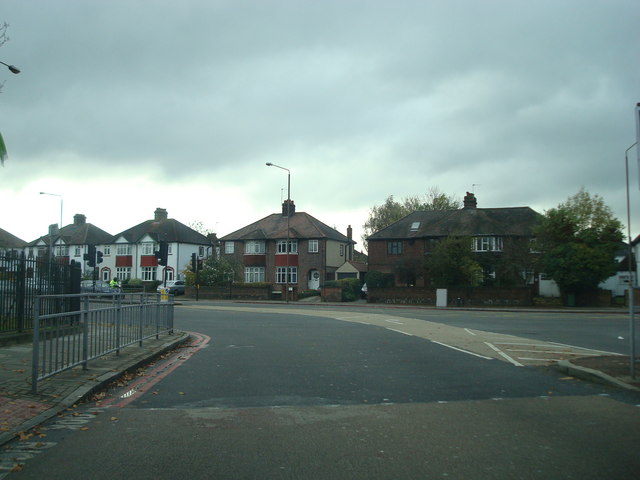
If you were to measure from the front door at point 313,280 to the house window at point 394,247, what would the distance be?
8.31 m

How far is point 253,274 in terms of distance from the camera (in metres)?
64.3

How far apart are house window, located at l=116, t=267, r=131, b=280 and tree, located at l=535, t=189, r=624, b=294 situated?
50305 mm

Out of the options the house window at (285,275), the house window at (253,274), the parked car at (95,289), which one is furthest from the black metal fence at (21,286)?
the house window at (253,274)

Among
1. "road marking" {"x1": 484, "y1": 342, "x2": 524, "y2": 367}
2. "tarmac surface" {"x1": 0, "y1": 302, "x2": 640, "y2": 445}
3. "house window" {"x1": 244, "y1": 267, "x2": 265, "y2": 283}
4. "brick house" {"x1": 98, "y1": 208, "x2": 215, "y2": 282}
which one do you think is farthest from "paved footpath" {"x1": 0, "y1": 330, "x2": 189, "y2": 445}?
"brick house" {"x1": 98, "y1": 208, "x2": 215, "y2": 282}

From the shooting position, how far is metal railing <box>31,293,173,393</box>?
8.06 meters

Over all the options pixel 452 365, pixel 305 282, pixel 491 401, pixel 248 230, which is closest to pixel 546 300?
pixel 305 282

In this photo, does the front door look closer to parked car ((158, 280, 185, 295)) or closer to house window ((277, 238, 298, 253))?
house window ((277, 238, 298, 253))

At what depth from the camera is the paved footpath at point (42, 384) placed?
665 cm

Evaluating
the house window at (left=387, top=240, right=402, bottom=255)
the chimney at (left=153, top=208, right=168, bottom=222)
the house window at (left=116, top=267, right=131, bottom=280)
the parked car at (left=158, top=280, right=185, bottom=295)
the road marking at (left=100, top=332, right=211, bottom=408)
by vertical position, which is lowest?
the road marking at (left=100, top=332, right=211, bottom=408)

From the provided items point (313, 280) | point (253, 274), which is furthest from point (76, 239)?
point (313, 280)

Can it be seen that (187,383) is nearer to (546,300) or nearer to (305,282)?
(546,300)

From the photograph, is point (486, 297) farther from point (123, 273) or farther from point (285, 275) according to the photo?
point (123, 273)

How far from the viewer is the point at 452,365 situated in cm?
1162

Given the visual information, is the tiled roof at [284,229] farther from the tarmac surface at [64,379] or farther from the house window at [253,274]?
the tarmac surface at [64,379]
